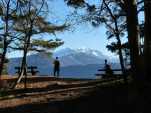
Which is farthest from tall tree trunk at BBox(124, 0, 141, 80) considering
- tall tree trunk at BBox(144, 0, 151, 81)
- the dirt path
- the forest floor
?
the dirt path

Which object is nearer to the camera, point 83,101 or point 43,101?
point 83,101

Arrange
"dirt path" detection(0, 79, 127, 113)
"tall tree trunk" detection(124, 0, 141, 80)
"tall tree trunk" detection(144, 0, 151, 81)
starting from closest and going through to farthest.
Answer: "dirt path" detection(0, 79, 127, 113) → "tall tree trunk" detection(124, 0, 141, 80) → "tall tree trunk" detection(144, 0, 151, 81)

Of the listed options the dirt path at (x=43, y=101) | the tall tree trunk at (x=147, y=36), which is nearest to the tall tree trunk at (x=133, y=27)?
the tall tree trunk at (x=147, y=36)

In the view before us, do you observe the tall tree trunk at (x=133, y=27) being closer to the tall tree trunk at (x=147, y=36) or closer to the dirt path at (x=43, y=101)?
the tall tree trunk at (x=147, y=36)

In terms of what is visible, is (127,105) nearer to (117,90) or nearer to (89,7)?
(117,90)

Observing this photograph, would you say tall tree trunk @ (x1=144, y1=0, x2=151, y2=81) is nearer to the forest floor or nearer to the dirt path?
the forest floor

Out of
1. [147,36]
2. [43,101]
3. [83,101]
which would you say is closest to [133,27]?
[147,36]

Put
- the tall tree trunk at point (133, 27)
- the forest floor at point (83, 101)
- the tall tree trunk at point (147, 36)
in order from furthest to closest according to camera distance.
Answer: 1. the tall tree trunk at point (147, 36)
2. the tall tree trunk at point (133, 27)
3. the forest floor at point (83, 101)

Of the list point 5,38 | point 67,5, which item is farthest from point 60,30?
point 67,5

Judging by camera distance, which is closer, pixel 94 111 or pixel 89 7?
pixel 94 111

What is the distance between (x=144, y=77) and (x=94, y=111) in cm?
399

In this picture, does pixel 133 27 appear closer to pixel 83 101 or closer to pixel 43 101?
pixel 83 101

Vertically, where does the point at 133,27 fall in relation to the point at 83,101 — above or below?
above

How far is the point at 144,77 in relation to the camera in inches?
880
